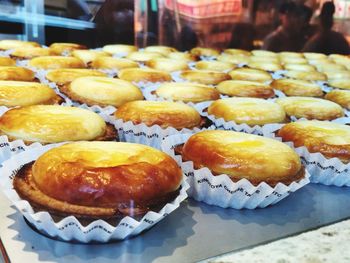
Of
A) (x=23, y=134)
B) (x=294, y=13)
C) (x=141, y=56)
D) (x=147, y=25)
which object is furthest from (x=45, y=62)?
(x=294, y=13)

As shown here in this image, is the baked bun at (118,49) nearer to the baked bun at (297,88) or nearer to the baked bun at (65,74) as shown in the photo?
the baked bun at (65,74)

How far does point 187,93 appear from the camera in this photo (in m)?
2.67

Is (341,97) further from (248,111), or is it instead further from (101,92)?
(101,92)

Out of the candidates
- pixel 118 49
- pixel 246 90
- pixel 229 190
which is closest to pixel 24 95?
pixel 229 190

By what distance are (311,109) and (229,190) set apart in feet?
3.88

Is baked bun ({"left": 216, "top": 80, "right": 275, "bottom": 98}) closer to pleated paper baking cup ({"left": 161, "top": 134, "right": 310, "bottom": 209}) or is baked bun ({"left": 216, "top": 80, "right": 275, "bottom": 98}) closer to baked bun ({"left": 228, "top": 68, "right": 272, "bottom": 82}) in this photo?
baked bun ({"left": 228, "top": 68, "right": 272, "bottom": 82})

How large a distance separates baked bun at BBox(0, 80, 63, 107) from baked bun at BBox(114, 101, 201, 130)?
368 mm

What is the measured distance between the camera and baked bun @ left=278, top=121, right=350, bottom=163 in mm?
1822

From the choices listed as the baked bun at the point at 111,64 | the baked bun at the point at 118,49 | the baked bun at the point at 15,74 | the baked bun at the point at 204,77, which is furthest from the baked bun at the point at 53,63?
the baked bun at the point at 118,49

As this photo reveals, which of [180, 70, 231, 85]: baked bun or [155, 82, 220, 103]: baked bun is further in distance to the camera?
[180, 70, 231, 85]: baked bun

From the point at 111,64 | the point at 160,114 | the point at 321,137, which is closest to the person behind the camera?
the point at 321,137

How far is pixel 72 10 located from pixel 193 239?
12.3 ft

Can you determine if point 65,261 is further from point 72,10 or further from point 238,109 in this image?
point 72,10

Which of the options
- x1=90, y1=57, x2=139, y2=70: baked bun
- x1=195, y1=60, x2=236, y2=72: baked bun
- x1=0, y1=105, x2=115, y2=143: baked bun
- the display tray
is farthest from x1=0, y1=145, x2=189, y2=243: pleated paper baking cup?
x1=195, y1=60, x2=236, y2=72: baked bun
